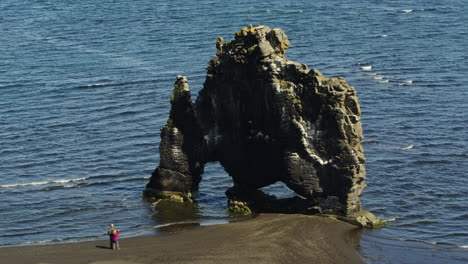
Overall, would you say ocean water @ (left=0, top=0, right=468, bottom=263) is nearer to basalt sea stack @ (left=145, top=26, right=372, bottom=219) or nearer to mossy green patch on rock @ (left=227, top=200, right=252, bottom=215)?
mossy green patch on rock @ (left=227, top=200, right=252, bottom=215)

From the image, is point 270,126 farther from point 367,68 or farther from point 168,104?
point 367,68

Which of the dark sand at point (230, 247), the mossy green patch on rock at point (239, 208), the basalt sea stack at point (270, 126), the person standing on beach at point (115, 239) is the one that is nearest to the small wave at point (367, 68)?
the basalt sea stack at point (270, 126)

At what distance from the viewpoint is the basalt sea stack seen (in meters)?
55.9

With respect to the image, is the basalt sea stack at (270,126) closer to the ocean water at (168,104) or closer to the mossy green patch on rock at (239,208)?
the mossy green patch on rock at (239,208)

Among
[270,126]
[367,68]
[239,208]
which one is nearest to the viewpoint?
[270,126]

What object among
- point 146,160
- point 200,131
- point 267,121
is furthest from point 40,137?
point 267,121

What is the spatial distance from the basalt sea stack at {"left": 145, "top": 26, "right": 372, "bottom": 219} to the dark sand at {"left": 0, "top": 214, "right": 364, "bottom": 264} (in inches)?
131

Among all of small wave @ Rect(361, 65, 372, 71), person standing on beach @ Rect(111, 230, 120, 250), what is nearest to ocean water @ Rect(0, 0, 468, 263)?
small wave @ Rect(361, 65, 372, 71)

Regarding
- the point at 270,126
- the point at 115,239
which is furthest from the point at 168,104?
the point at 115,239

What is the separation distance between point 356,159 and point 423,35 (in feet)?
251

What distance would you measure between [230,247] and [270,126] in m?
10.8

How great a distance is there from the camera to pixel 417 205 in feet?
211

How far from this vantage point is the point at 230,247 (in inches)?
2072

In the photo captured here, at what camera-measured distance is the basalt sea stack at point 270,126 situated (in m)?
55.9
